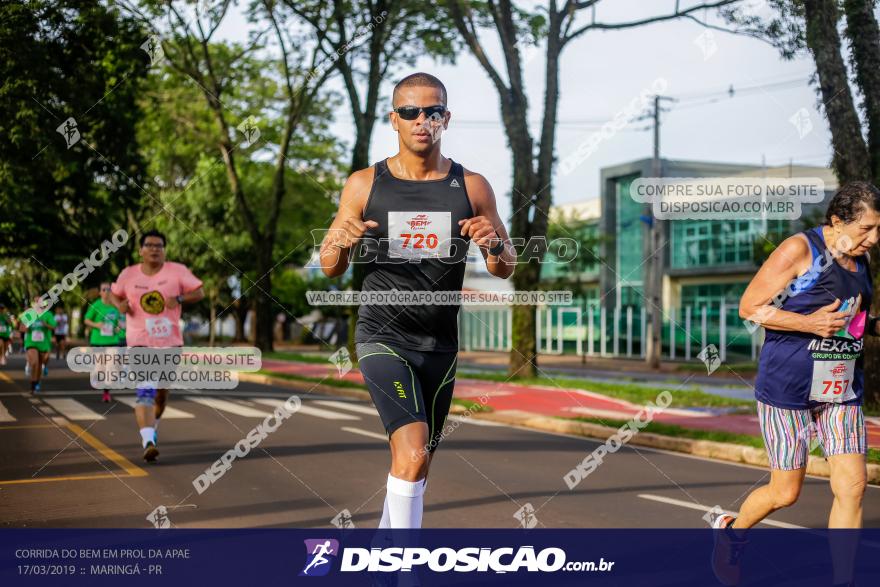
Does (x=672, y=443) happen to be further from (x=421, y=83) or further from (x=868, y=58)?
(x=421, y=83)

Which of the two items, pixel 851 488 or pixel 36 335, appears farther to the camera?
pixel 36 335

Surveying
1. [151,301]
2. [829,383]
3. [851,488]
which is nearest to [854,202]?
[829,383]

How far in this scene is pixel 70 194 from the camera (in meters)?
25.8

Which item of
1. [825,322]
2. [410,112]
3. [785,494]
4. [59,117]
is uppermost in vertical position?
[59,117]

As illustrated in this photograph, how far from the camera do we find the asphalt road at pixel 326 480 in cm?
666

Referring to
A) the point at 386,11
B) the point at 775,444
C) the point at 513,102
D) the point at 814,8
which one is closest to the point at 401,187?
the point at 775,444

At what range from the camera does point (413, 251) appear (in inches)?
169

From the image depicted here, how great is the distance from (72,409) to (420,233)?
38.5ft

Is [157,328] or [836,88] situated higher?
[836,88]

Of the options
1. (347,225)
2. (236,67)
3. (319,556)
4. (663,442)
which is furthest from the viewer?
(236,67)

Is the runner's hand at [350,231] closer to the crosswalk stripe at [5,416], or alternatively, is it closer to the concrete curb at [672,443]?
the concrete curb at [672,443]

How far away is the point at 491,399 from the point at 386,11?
12545 mm

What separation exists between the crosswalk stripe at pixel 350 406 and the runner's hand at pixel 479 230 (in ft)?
36.2

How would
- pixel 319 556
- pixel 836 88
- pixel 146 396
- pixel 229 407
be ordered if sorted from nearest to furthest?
pixel 319 556, pixel 146 396, pixel 836 88, pixel 229 407
